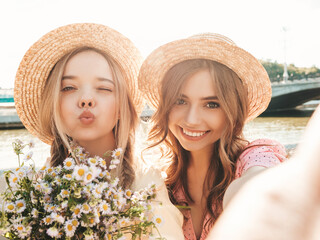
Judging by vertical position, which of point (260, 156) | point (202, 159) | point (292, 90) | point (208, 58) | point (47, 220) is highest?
point (208, 58)

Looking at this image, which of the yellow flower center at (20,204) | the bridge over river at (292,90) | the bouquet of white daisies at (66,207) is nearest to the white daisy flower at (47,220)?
the bouquet of white daisies at (66,207)

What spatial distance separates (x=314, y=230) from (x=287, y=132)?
12986 mm

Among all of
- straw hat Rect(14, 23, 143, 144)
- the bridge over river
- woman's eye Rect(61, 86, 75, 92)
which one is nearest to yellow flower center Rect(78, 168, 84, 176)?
woman's eye Rect(61, 86, 75, 92)

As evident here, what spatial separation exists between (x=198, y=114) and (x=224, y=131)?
0.25 metres

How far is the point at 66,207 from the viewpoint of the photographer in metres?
1.12

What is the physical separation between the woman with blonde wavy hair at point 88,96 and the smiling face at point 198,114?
30 cm

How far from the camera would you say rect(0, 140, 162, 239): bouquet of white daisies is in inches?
43.5

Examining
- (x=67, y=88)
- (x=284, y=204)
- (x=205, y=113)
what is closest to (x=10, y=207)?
(x=67, y=88)

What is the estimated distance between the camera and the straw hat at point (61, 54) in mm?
2023

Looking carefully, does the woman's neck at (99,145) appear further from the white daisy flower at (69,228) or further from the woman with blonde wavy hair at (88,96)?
the white daisy flower at (69,228)

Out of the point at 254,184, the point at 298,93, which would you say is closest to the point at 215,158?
the point at 254,184

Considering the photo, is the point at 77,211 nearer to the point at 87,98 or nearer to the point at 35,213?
the point at 35,213

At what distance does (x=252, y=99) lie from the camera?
7.47 feet

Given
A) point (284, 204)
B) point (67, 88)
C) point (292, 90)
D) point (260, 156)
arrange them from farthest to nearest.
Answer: point (292, 90)
point (67, 88)
point (260, 156)
point (284, 204)
